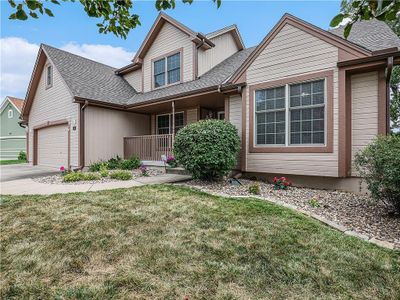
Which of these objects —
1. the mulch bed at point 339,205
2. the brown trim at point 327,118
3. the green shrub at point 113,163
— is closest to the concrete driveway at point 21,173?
the green shrub at point 113,163

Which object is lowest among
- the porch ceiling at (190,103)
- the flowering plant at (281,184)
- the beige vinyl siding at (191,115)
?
the flowering plant at (281,184)

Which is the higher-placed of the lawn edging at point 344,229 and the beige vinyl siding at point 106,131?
the beige vinyl siding at point 106,131

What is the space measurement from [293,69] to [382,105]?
2392mm

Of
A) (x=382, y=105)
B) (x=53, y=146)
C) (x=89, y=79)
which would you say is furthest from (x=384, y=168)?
(x=53, y=146)

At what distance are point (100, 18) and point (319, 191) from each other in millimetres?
6217

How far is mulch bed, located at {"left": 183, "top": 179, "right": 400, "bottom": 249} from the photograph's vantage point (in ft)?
12.9

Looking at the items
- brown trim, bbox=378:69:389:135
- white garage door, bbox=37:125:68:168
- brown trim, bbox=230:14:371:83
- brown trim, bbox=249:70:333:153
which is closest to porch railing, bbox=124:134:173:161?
white garage door, bbox=37:125:68:168

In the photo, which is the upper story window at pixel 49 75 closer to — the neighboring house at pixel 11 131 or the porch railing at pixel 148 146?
the porch railing at pixel 148 146

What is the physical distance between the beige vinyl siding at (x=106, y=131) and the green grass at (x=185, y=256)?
6.64 metres

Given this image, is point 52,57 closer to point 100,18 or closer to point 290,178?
point 100,18

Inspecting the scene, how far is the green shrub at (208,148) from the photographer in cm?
668

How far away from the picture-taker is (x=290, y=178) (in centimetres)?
731

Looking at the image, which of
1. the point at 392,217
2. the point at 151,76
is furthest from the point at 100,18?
the point at 151,76

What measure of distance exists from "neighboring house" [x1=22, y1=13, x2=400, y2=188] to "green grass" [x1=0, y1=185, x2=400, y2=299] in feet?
9.97
